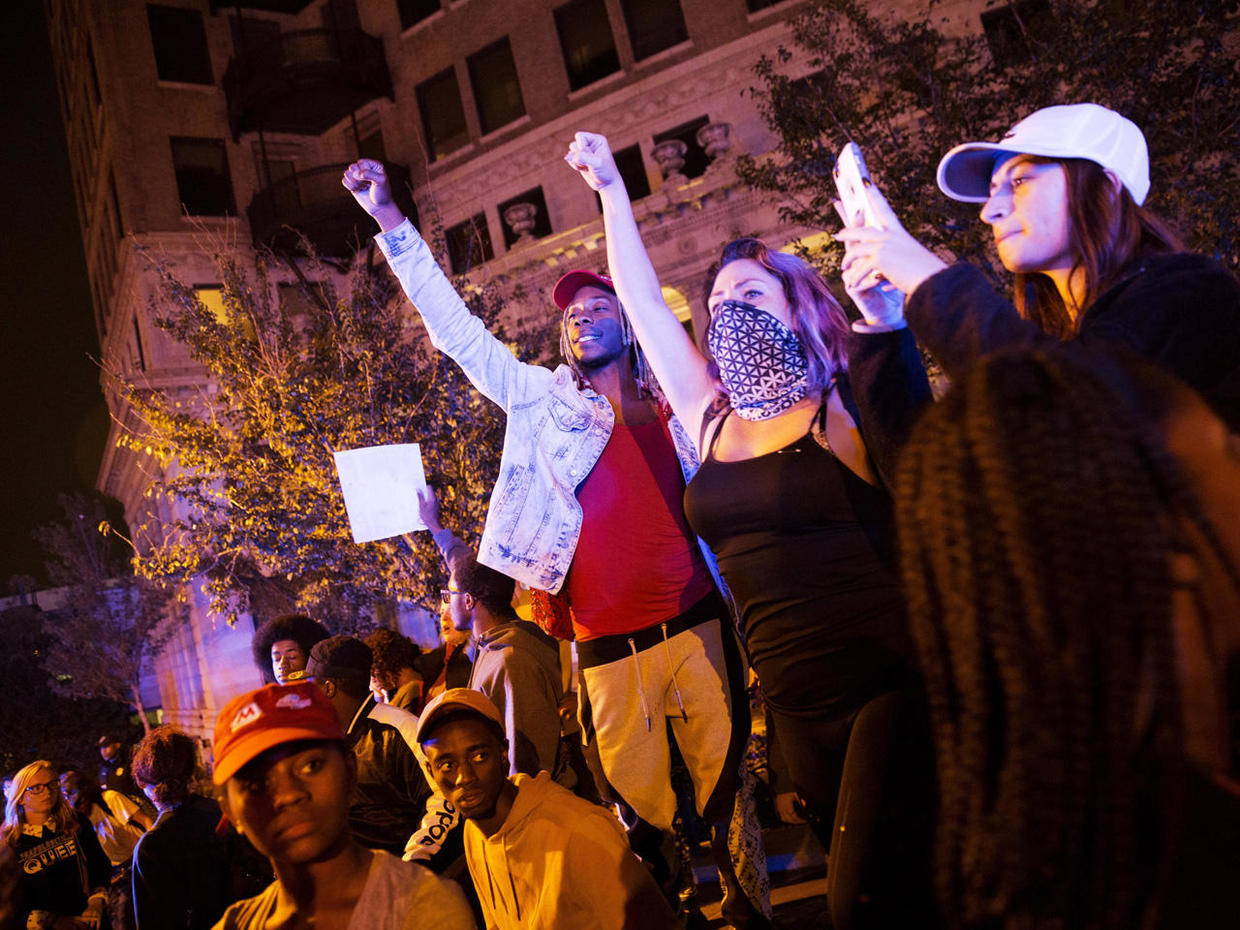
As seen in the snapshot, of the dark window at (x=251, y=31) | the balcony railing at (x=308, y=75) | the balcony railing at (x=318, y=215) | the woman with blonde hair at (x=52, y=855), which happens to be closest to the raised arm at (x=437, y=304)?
the woman with blonde hair at (x=52, y=855)

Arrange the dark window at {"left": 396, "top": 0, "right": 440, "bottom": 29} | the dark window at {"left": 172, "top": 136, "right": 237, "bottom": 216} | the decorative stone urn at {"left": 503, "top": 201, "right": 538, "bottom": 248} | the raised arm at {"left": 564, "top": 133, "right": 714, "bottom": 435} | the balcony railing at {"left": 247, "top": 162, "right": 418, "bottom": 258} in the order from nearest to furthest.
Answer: the raised arm at {"left": 564, "top": 133, "right": 714, "bottom": 435}, the decorative stone urn at {"left": 503, "top": 201, "right": 538, "bottom": 248}, the balcony railing at {"left": 247, "top": 162, "right": 418, "bottom": 258}, the dark window at {"left": 396, "top": 0, "right": 440, "bottom": 29}, the dark window at {"left": 172, "top": 136, "right": 237, "bottom": 216}

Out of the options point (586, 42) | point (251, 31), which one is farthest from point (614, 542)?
point (251, 31)

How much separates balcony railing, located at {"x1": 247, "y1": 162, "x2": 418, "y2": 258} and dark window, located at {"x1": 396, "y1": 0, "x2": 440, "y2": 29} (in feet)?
13.1

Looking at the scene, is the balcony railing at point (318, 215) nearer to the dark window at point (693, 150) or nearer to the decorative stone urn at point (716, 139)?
the dark window at point (693, 150)

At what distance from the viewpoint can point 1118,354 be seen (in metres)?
1.32

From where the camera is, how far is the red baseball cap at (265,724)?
2.14 meters

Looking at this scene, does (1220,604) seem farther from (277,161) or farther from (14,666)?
(14,666)

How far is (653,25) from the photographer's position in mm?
20125

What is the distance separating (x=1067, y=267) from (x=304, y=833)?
7.20ft

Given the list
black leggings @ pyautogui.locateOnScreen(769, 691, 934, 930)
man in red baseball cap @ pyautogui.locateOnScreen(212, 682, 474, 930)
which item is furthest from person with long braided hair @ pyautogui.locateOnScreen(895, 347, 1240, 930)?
man in red baseball cap @ pyautogui.locateOnScreen(212, 682, 474, 930)

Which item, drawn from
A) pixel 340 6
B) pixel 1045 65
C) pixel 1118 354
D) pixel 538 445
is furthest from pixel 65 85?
pixel 1118 354

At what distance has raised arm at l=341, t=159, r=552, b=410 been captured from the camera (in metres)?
3.21

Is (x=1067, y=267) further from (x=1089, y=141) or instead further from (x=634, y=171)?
(x=634, y=171)

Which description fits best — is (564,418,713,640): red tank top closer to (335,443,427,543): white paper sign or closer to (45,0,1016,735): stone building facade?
(335,443,427,543): white paper sign
